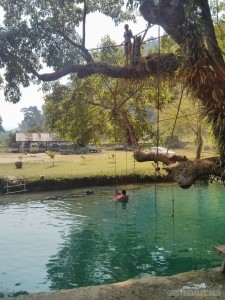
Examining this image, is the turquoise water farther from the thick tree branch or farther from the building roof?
the building roof

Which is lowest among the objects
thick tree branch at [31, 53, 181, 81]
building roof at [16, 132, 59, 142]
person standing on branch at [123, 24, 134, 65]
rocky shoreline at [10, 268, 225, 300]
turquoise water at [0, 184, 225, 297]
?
turquoise water at [0, 184, 225, 297]

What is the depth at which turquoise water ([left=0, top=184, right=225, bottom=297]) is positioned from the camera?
377 inches

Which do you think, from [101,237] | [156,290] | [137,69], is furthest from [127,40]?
[156,290]

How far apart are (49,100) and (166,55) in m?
9.02

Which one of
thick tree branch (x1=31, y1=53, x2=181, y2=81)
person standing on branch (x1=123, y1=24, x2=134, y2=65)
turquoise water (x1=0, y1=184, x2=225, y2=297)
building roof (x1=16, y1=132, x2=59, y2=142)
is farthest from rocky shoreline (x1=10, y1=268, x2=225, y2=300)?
building roof (x1=16, y1=132, x2=59, y2=142)

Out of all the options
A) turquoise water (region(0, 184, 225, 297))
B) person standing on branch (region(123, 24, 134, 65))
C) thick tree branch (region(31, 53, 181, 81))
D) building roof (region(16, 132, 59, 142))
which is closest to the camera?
thick tree branch (region(31, 53, 181, 81))

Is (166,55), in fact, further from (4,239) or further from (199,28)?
(4,239)

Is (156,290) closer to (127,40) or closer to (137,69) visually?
(137,69)

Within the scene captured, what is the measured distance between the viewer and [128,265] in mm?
10117

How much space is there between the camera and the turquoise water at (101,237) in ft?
31.4

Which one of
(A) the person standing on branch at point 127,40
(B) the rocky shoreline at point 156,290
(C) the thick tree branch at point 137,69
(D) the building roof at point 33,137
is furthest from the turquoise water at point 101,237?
(D) the building roof at point 33,137

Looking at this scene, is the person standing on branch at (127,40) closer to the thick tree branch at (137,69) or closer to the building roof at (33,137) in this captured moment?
the thick tree branch at (137,69)

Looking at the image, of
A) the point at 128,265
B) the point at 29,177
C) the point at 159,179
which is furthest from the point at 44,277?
the point at 159,179

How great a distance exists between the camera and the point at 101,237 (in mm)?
13312
